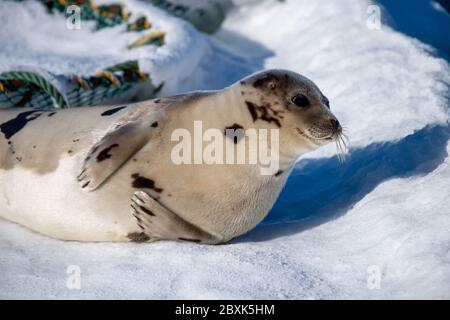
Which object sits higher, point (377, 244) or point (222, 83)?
point (377, 244)

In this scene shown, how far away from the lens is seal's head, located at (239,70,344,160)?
3.24 m

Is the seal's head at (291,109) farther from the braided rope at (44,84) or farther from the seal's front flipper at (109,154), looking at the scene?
the braided rope at (44,84)

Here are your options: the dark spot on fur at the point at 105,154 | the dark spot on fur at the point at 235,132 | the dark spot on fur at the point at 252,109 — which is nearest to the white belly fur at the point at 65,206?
the dark spot on fur at the point at 105,154

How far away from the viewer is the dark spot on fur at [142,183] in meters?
3.21

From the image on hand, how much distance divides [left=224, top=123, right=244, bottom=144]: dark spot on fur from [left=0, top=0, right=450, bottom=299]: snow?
45 centimetres

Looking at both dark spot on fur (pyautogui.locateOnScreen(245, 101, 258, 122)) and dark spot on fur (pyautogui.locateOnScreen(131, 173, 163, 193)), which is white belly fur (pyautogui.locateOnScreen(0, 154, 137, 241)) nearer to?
dark spot on fur (pyautogui.locateOnScreen(131, 173, 163, 193))

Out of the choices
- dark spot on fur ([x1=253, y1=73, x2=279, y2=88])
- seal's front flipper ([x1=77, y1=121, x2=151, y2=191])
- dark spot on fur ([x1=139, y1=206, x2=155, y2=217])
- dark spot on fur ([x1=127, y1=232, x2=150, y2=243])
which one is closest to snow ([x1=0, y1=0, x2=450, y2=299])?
dark spot on fur ([x1=127, y1=232, x2=150, y2=243])

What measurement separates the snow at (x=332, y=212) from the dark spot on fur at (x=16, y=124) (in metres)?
0.42

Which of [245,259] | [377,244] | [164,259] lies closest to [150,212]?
[164,259]

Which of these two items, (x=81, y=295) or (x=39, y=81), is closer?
(x=81, y=295)

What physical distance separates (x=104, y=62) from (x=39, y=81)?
94cm

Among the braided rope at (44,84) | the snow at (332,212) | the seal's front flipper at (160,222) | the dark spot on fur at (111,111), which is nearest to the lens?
the snow at (332,212)
